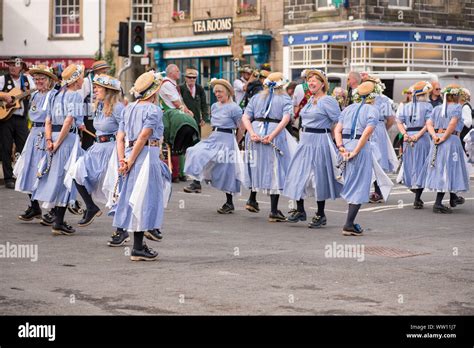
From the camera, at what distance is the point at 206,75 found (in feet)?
148

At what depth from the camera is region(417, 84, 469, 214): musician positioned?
17109 mm

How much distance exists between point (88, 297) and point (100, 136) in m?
4.26

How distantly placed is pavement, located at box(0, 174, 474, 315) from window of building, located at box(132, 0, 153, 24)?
33504mm

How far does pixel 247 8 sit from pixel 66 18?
11.5 metres

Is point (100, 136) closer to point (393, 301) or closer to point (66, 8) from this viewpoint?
point (393, 301)

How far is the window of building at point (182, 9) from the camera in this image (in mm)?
45853

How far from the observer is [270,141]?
1577cm

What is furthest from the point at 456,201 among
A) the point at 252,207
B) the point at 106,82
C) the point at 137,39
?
the point at 137,39

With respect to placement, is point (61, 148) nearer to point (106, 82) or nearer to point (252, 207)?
point (106, 82)

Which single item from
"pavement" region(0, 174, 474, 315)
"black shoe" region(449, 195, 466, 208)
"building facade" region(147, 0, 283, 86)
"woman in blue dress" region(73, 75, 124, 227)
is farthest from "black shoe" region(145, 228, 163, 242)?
"building facade" region(147, 0, 283, 86)

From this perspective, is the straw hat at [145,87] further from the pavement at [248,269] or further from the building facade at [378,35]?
the building facade at [378,35]

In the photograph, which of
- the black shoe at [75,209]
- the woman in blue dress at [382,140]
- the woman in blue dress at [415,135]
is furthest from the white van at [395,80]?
the black shoe at [75,209]

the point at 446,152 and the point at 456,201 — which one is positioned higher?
Result: the point at 446,152

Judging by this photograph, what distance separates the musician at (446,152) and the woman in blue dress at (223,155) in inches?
119
